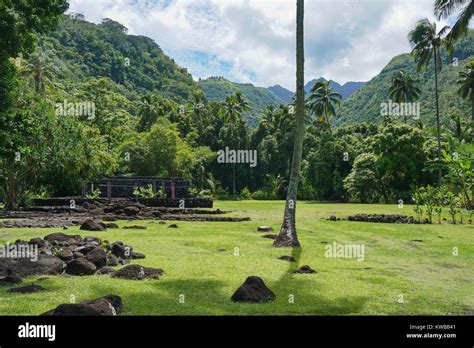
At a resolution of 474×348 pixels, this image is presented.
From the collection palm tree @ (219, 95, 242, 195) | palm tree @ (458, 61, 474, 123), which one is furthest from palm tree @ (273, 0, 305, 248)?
palm tree @ (219, 95, 242, 195)

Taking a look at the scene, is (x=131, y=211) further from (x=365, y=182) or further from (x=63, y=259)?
(x=365, y=182)

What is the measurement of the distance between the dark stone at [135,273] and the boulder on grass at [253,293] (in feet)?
8.87

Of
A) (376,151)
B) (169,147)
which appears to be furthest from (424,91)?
(169,147)

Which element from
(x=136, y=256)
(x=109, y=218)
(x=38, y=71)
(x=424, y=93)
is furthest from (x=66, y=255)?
(x=424, y=93)

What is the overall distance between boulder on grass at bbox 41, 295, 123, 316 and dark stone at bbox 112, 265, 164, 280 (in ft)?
8.88

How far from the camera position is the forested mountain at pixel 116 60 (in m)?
119

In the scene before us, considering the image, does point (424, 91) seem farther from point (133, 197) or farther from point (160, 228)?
point (160, 228)

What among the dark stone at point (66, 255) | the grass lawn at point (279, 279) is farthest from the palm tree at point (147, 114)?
the dark stone at point (66, 255)

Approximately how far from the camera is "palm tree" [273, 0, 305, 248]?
712 inches

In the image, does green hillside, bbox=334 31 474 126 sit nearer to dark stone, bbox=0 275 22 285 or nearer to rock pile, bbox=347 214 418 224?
rock pile, bbox=347 214 418 224

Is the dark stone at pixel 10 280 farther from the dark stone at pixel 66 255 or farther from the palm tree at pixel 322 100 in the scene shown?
the palm tree at pixel 322 100

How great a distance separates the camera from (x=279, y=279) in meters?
11.9

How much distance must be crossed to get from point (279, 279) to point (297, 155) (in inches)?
292
